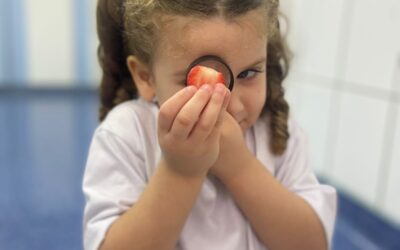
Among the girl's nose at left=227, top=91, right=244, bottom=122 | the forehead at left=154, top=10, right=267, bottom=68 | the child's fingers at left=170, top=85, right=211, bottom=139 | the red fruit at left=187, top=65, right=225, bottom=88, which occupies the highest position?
the forehead at left=154, top=10, right=267, bottom=68

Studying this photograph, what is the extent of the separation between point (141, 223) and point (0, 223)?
1.09m

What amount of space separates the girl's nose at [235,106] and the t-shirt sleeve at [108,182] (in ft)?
0.44

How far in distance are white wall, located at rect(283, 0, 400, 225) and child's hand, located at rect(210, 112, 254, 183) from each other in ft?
2.35

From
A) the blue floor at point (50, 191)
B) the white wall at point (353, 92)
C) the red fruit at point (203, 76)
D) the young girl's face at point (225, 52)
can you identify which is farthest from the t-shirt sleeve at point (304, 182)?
the blue floor at point (50, 191)

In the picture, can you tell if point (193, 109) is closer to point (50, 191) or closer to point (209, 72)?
point (209, 72)

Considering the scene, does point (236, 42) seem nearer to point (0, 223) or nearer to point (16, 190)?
point (0, 223)

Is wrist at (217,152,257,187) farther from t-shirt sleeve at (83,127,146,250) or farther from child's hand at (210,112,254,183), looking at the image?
t-shirt sleeve at (83,127,146,250)

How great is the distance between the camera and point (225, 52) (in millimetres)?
482

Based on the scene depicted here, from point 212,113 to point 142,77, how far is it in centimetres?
19

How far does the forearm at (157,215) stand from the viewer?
51 cm

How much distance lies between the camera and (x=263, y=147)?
62 cm

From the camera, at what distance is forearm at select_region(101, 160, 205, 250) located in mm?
507

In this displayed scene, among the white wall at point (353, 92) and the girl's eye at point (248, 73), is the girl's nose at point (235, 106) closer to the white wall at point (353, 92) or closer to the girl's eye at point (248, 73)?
the girl's eye at point (248, 73)

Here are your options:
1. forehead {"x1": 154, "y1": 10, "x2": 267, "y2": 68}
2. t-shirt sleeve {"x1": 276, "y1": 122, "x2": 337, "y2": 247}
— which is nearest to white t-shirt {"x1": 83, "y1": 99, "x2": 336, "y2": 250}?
t-shirt sleeve {"x1": 276, "y1": 122, "x2": 337, "y2": 247}
